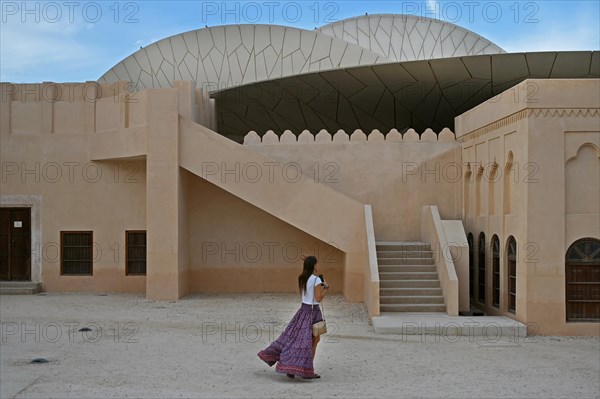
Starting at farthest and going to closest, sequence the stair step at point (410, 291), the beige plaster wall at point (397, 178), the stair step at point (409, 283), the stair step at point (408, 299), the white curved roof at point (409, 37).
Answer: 1. the white curved roof at point (409, 37)
2. the beige plaster wall at point (397, 178)
3. the stair step at point (409, 283)
4. the stair step at point (410, 291)
5. the stair step at point (408, 299)

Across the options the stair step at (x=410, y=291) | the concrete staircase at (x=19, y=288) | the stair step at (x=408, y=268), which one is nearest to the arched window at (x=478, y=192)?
the stair step at (x=408, y=268)

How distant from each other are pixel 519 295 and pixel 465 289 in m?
1.64

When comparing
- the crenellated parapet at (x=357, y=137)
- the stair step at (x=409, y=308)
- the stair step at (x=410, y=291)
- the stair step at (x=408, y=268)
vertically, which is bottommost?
the stair step at (x=409, y=308)

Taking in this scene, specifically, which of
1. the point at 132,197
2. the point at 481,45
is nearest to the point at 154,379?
the point at 132,197

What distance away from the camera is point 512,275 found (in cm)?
1296

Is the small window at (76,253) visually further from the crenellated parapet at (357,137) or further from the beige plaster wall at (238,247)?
the crenellated parapet at (357,137)

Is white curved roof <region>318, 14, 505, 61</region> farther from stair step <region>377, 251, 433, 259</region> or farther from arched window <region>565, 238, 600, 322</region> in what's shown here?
arched window <region>565, 238, 600, 322</region>

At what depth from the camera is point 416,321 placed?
12.3m

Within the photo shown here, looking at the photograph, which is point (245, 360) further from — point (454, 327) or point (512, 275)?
point (512, 275)

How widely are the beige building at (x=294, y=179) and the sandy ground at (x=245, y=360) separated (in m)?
1.61

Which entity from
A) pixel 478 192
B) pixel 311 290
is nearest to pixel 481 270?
pixel 478 192

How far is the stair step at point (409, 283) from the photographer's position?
14.0m

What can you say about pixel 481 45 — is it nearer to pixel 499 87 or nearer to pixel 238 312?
pixel 499 87

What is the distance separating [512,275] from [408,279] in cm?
214
